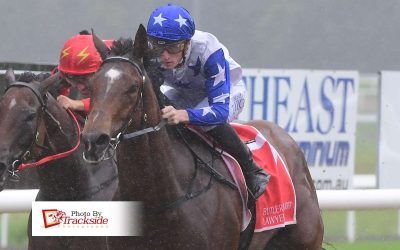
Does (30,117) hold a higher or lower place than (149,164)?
higher

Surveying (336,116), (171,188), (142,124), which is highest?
(142,124)

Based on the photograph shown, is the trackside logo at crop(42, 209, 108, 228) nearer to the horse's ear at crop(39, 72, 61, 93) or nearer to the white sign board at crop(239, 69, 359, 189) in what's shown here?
the horse's ear at crop(39, 72, 61, 93)

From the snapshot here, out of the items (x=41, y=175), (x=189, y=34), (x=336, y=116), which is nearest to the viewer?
(x=189, y=34)

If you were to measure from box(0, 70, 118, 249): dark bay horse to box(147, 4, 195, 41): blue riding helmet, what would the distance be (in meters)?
0.70

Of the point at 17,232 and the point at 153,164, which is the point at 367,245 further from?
the point at 153,164

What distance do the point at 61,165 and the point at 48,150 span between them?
11cm

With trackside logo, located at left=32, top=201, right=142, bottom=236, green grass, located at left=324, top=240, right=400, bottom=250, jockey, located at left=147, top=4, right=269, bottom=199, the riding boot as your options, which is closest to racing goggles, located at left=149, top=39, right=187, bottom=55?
jockey, located at left=147, top=4, right=269, bottom=199

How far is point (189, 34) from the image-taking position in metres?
4.70

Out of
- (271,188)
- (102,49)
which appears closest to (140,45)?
(102,49)

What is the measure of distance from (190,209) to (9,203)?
2352 millimetres

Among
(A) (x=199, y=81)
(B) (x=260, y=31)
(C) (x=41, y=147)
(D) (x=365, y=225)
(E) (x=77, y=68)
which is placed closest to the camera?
(C) (x=41, y=147)

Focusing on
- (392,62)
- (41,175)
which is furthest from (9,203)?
(392,62)

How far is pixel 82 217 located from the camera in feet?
15.8

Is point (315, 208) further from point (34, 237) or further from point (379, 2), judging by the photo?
point (379, 2)
